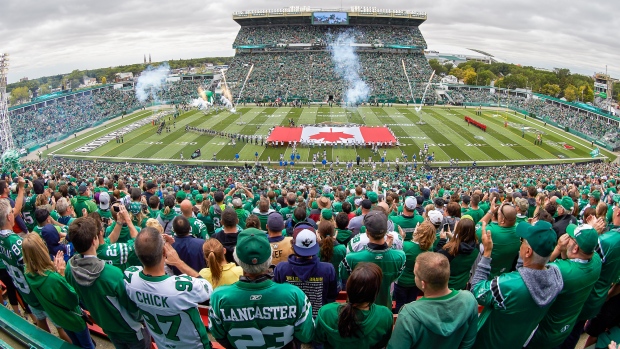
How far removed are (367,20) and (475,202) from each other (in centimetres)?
9034

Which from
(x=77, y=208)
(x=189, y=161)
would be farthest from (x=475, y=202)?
(x=189, y=161)

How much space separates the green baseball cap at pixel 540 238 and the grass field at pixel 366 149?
34.8m

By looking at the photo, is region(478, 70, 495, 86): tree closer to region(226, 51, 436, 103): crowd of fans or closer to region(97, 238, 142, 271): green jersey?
region(226, 51, 436, 103): crowd of fans

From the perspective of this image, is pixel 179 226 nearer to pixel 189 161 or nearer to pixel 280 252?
pixel 280 252

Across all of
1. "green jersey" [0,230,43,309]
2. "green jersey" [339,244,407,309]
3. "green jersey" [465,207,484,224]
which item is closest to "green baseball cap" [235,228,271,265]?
"green jersey" [339,244,407,309]

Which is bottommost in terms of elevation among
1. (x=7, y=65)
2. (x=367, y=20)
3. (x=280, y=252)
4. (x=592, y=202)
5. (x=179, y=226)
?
(x=592, y=202)

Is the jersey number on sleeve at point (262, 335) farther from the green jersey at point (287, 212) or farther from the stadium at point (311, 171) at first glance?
the green jersey at point (287, 212)

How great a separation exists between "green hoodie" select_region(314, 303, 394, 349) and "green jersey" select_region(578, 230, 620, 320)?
264 centimetres

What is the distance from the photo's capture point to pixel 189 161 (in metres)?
39.0

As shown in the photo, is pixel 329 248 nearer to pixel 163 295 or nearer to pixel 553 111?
pixel 163 295

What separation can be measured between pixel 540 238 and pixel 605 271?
1.62 m

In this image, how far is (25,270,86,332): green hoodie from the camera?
189 inches

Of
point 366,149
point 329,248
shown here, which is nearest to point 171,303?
point 329,248

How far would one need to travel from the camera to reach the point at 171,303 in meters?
4.14
